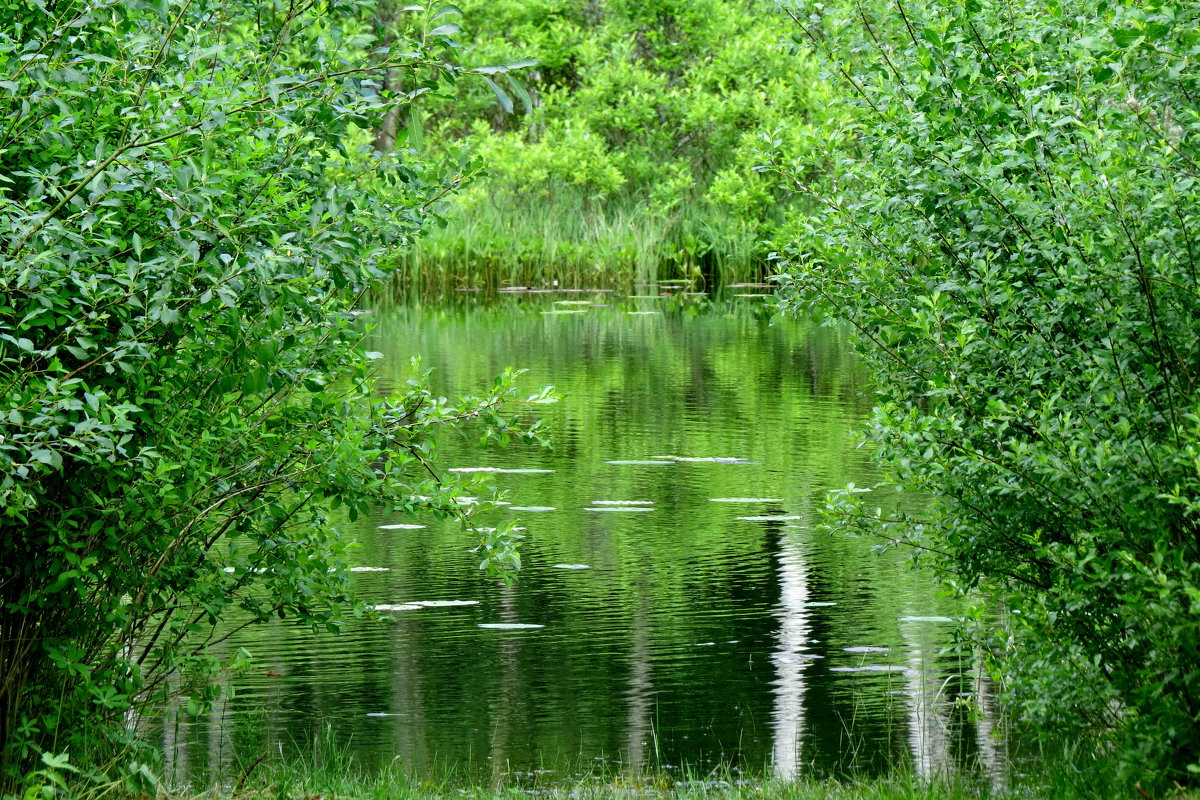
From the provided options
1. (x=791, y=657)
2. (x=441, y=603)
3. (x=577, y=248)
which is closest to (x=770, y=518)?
(x=441, y=603)

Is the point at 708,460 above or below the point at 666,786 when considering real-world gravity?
above

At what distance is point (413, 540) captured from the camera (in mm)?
10133

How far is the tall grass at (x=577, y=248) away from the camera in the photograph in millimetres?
28859

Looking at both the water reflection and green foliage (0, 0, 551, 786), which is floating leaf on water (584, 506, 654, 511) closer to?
the water reflection

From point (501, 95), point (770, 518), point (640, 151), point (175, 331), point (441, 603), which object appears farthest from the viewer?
point (640, 151)

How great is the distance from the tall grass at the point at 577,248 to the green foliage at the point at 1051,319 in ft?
73.4

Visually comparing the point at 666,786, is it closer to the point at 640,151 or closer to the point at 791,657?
the point at 791,657

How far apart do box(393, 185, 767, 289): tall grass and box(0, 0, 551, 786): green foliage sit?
2263 cm

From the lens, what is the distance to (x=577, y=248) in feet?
94.3

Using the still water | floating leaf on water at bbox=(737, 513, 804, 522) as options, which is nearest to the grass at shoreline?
the still water

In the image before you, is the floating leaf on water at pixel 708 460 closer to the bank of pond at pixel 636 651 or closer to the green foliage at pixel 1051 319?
the bank of pond at pixel 636 651

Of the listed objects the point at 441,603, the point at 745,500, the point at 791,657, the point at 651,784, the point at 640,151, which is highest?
the point at 640,151

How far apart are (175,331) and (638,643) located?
376 cm

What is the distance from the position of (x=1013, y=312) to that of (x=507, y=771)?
2551 millimetres
